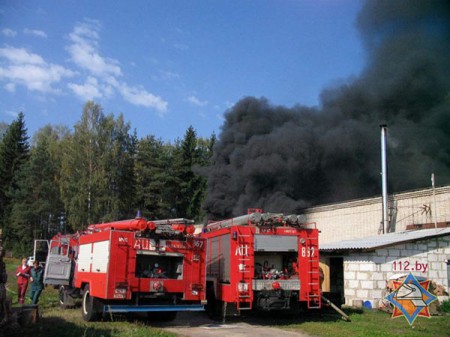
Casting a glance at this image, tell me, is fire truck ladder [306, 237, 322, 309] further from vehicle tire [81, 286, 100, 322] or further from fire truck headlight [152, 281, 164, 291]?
vehicle tire [81, 286, 100, 322]

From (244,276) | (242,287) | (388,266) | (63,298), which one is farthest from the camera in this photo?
(388,266)

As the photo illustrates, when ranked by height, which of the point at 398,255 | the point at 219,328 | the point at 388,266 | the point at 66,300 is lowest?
the point at 219,328

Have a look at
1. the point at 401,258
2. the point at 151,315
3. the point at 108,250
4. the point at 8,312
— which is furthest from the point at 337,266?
the point at 8,312

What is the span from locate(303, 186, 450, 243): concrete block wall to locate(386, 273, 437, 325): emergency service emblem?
454 inches

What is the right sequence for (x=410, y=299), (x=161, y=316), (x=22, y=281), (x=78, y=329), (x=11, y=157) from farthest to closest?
(x=11, y=157) → (x=22, y=281) → (x=161, y=316) → (x=410, y=299) → (x=78, y=329)

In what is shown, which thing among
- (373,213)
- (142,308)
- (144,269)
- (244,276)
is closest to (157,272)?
(144,269)

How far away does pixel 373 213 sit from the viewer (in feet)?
81.4

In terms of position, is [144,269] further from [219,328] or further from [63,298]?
[63,298]

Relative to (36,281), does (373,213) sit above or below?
above

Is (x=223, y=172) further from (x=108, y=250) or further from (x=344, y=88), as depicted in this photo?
(x=108, y=250)

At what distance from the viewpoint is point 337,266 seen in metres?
19.0

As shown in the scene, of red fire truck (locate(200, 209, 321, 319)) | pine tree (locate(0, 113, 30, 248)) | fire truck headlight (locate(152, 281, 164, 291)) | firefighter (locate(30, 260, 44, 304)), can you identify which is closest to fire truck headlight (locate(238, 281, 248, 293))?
red fire truck (locate(200, 209, 321, 319))

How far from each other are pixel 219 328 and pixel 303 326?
7.07ft

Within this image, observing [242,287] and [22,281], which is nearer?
[242,287]
